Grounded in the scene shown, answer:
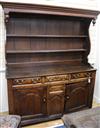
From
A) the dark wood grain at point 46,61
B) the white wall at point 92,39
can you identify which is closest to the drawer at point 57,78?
the dark wood grain at point 46,61

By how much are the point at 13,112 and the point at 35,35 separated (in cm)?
131

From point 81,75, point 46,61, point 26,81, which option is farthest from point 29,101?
point 81,75

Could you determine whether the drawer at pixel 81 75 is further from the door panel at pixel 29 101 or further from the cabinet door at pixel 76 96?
the door panel at pixel 29 101

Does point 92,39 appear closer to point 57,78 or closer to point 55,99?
point 57,78

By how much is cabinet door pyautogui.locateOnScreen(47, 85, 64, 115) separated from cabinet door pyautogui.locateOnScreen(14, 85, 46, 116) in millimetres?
111

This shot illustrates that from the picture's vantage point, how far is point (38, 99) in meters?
2.27

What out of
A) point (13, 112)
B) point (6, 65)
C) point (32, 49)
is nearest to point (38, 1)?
point (32, 49)

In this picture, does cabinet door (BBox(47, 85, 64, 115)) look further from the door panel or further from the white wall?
the white wall

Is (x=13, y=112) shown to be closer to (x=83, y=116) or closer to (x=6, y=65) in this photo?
(x=6, y=65)

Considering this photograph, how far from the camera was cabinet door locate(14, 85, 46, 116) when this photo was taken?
215 cm

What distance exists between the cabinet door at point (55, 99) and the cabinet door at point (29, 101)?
0.36ft

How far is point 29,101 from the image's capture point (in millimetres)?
2225

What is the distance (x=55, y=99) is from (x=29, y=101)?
1.44 feet

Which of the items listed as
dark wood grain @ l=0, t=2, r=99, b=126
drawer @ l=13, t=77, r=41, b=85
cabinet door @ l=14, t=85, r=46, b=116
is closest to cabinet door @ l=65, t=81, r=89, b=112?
dark wood grain @ l=0, t=2, r=99, b=126
